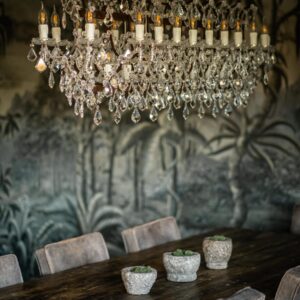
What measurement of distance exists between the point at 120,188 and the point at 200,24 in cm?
212

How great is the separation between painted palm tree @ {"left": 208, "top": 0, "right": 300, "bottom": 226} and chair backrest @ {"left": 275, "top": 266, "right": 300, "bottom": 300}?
11.0 feet

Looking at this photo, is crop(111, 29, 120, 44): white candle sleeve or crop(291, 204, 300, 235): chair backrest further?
crop(291, 204, 300, 235): chair backrest

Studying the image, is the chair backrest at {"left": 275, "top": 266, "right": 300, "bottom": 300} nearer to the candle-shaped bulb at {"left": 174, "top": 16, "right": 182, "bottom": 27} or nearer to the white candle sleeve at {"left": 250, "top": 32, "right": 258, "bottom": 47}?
the candle-shaped bulb at {"left": 174, "top": 16, "right": 182, "bottom": 27}

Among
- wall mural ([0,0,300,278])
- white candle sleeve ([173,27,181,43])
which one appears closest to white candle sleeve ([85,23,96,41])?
white candle sleeve ([173,27,181,43])

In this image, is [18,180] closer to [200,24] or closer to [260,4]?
[200,24]

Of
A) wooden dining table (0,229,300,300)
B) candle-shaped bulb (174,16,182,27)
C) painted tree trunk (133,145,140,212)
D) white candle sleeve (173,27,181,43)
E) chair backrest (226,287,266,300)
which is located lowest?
wooden dining table (0,229,300,300)

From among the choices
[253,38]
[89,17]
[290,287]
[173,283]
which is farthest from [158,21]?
[290,287]

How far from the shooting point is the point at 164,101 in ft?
15.7

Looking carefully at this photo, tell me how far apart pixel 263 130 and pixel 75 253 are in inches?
111

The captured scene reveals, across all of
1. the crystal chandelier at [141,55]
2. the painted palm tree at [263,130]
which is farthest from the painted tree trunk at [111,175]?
the crystal chandelier at [141,55]

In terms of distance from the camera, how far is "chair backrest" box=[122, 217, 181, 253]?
478 centimetres

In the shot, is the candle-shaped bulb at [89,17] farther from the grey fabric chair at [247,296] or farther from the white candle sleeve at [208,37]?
the grey fabric chair at [247,296]

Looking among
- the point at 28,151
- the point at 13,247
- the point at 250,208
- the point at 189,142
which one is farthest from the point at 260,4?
the point at 13,247

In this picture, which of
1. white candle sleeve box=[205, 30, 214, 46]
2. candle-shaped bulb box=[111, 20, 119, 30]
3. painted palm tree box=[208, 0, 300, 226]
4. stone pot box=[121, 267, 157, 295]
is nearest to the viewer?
stone pot box=[121, 267, 157, 295]
